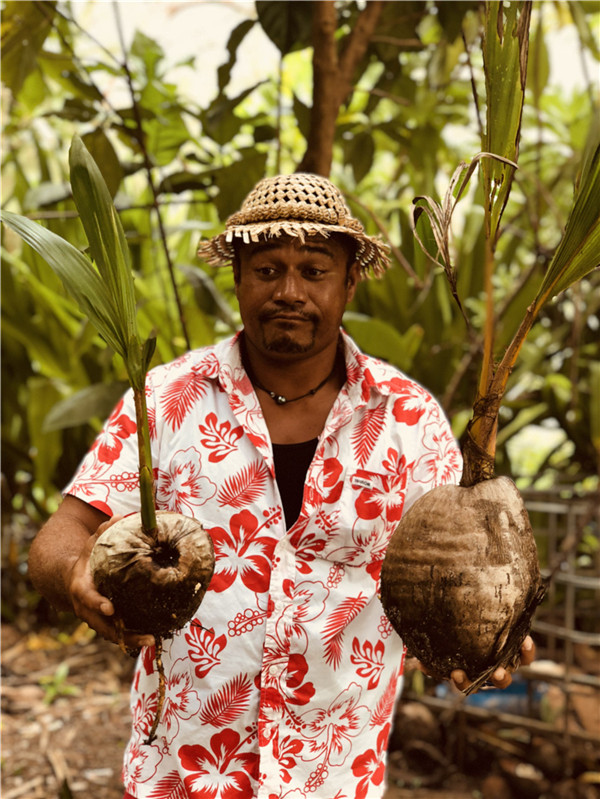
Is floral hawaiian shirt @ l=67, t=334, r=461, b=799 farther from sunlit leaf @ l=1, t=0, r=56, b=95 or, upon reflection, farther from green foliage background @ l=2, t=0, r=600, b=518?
sunlit leaf @ l=1, t=0, r=56, b=95

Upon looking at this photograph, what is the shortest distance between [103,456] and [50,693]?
1981 mm

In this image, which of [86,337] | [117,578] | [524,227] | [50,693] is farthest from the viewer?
[524,227]

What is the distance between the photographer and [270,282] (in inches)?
48.7

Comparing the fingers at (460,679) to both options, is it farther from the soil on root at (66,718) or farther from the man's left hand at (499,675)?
the soil on root at (66,718)

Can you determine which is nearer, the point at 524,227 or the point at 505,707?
the point at 505,707

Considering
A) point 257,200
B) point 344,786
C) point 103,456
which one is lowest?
point 344,786

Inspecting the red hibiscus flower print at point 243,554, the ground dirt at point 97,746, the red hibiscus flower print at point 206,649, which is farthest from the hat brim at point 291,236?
the ground dirt at point 97,746

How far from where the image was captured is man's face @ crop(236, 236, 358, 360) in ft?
4.01

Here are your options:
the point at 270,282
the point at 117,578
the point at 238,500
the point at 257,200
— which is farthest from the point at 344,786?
the point at 257,200

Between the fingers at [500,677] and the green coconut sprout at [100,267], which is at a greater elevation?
the green coconut sprout at [100,267]

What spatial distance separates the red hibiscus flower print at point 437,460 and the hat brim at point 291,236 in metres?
0.31

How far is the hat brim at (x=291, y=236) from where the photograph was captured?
1.19m

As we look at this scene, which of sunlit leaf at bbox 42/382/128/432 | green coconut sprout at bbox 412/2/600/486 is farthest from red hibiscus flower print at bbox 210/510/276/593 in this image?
sunlit leaf at bbox 42/382/128/432

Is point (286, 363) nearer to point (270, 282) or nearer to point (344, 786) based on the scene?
point (270, 282)
